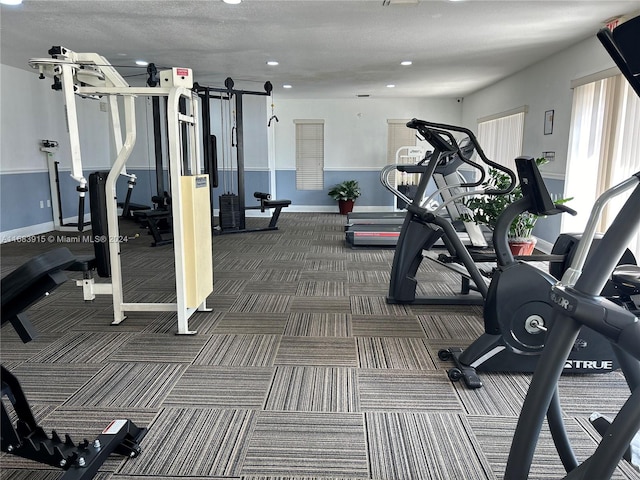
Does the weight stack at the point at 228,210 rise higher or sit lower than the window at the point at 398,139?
lower

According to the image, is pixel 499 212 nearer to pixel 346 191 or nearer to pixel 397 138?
pixel 346 191

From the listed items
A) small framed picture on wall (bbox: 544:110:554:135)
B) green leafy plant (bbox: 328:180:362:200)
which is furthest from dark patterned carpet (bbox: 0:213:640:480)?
green leafy plant (bbox: 328:180:362:200)

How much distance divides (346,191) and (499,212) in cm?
582

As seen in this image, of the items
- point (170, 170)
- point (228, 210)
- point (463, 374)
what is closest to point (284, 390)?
point (463, 374)

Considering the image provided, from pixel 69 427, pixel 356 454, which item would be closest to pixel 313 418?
pixel 356 454

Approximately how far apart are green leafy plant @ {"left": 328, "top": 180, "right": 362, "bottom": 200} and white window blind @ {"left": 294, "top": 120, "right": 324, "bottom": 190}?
54cm

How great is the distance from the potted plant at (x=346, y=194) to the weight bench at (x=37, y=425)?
7.88 meters

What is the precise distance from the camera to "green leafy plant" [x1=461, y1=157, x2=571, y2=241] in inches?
149

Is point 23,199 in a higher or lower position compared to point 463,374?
higher

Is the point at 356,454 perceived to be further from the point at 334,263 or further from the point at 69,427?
the point at 334,263

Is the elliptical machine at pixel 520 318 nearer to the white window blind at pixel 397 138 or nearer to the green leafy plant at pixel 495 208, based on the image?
the green leafy plant at pixel 495 208

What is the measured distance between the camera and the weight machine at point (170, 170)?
266 cm

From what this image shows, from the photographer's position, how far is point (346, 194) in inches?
373

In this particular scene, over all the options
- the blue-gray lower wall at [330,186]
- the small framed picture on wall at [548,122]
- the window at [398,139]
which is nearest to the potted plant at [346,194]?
the blue-gray lower wall at [330,186]
